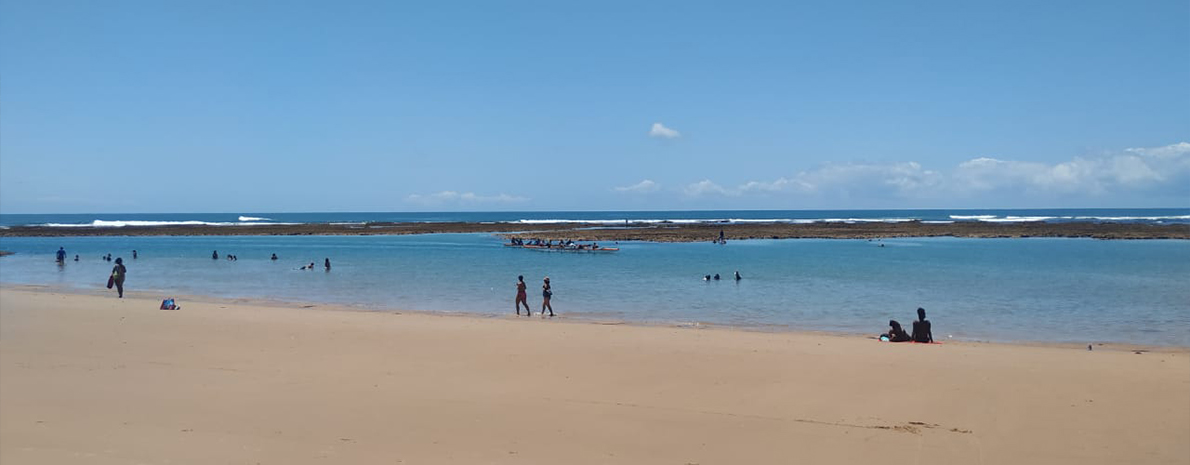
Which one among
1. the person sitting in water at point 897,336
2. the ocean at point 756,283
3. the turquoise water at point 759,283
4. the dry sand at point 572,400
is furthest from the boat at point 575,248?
the person sitting in water at point 897,336

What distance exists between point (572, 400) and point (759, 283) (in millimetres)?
20425

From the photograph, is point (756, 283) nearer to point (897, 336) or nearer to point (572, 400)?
point (897, 336)

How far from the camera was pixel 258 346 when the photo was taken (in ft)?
44.0

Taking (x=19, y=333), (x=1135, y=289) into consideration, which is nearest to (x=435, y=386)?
(x=19, y=333)

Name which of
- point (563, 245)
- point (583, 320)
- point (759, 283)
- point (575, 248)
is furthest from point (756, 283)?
point (563, 245)

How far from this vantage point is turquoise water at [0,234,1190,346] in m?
19.4

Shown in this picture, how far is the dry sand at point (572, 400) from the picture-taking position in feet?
25.3

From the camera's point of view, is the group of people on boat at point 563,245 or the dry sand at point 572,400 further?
the group of people on boat at point 563,245

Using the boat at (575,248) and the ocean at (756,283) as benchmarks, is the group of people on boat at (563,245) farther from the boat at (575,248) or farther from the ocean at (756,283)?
the ocean at (756,283)

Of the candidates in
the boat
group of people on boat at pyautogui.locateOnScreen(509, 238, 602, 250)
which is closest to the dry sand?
the boat

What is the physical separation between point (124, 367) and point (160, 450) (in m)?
4.77

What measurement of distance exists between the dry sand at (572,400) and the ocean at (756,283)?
479cm

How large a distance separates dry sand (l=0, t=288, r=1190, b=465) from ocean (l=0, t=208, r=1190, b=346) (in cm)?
479

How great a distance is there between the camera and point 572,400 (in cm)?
962
